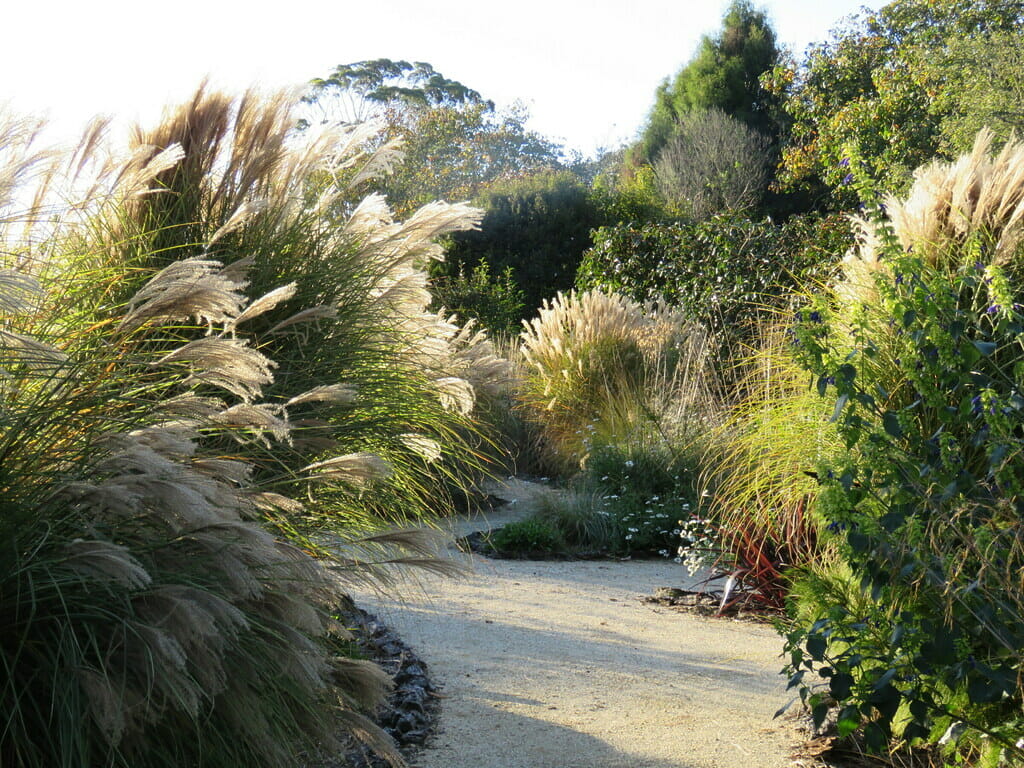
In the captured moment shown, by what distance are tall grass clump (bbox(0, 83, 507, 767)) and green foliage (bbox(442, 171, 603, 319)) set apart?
12520mm

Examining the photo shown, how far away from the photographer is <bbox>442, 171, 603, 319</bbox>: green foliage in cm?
1647

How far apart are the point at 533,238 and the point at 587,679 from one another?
13673 mm

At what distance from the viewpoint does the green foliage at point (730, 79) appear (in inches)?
1037

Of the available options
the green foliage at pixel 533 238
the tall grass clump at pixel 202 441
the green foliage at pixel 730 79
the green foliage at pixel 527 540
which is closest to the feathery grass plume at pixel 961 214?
the tall grass clump at pixel 202 441

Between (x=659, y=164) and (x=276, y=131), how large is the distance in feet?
75.0

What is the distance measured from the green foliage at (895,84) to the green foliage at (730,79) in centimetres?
569

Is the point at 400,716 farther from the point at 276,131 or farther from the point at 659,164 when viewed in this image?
the point at 659,164

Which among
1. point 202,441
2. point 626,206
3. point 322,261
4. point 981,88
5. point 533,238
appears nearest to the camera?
point 202,441

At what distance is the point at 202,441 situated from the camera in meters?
3.02

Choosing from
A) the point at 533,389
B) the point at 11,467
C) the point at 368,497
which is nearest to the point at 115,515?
the point at 11,467

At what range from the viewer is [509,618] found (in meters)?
4.80

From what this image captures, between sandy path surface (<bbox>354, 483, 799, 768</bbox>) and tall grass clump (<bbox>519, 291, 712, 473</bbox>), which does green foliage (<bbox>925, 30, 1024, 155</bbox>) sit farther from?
sandy path surface (<bbox>354, 483, 799, 768</bbox>)

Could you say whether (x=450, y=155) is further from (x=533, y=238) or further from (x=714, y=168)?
(x=533, y=238)

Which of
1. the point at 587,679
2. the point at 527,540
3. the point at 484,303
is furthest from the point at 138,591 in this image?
the point at 484,303
